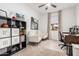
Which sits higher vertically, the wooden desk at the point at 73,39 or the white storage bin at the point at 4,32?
the white storage bin at the point at 4,32

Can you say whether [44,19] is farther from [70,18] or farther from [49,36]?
[70,18]

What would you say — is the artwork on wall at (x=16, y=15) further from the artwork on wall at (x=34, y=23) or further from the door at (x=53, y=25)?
the door at (x=53, y=25)

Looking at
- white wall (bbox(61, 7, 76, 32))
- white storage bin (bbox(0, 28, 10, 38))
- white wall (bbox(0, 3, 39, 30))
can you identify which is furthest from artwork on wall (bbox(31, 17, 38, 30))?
white storage bin (bbox(0, 28, 10, 38))

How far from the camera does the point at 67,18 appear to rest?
464 cm

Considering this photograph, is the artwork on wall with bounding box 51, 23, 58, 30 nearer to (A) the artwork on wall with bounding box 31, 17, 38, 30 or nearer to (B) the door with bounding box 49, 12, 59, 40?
(B) the door with bounding box 49, 12, 59, 40

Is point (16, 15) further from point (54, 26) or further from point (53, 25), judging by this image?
point (54, 26)

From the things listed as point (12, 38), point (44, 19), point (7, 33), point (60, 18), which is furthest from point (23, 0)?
point (60, 18)

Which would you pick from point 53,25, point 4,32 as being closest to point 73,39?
point 53,25

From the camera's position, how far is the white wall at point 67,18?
14.5 feet

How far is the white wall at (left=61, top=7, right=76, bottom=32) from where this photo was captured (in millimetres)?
4422

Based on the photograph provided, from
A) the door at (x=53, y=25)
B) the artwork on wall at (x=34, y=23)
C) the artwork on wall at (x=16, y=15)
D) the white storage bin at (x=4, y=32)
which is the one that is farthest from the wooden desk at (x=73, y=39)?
the artwork on wall at (x=34, y=23)

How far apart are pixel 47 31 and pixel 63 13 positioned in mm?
1223

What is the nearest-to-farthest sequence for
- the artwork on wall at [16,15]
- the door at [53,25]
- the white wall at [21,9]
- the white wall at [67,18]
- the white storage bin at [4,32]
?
the white storage bin at [4,32] → the white wall at [21,9] → the artwork on wall at [16,15] → the door at [53,25] → the white wall at [67,18]

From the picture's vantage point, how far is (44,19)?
4.29 m
